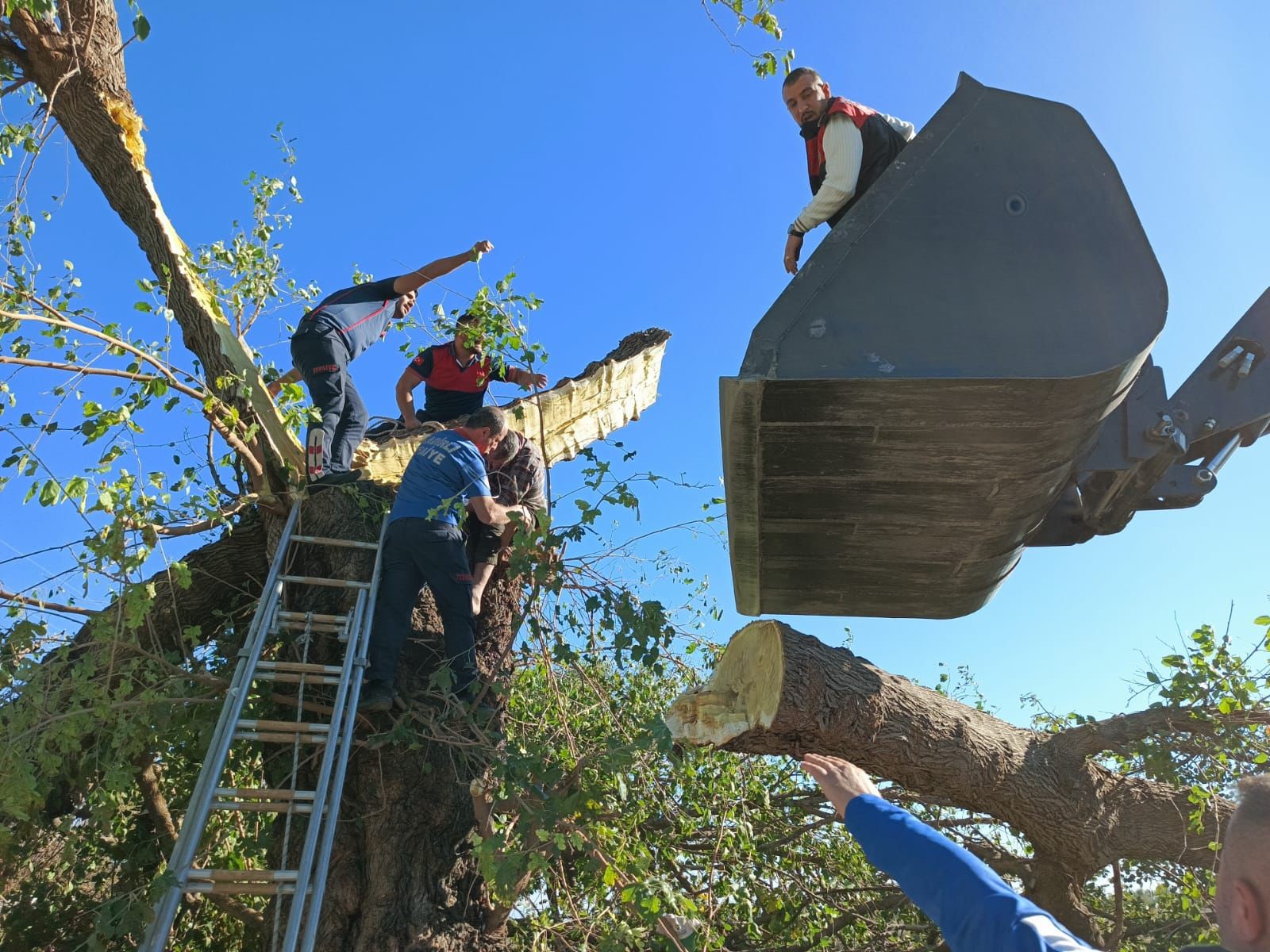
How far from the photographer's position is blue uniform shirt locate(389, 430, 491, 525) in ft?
15.3

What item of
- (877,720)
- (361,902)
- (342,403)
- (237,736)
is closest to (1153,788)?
(877,720)

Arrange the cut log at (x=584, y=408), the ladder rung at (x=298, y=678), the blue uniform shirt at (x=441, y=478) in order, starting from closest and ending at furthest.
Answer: the ladder rung at (x=298, y=678), the blue uniform shirt at (x=441, y=478), the cut log at (x=584, y=408)

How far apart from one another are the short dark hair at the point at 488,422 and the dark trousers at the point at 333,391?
1.00 m

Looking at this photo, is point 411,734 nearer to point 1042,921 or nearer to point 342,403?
point 342,403

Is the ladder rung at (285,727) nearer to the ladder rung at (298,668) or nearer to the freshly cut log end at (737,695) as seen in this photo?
the ladder rung at (298,668)

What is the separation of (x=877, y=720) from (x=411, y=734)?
2.08 meters

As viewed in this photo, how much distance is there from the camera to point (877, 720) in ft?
14.4

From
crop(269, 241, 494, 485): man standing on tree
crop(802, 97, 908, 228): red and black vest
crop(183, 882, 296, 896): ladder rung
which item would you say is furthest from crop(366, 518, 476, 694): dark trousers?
crop(802, 97, 908, 228): red and black vest

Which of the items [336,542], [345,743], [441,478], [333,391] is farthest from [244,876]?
[333,391]

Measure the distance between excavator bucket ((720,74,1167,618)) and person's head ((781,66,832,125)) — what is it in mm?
849

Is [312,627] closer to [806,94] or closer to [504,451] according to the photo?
[504,451]

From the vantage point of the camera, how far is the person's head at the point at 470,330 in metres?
4.98

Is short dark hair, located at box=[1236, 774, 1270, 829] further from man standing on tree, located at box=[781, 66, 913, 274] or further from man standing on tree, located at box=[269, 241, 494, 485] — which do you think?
man standing on tree, located at box=[269, 241, 494, 485]

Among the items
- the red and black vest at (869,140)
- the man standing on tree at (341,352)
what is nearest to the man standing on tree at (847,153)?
the red and black vest at (869,140)
